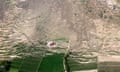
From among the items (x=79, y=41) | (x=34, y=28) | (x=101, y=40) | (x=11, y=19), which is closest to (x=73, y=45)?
(x=79, y=41)

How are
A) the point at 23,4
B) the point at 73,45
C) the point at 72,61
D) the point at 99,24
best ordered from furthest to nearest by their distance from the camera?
the point at 23,4
the point at 99,24
the point at 73,45
the point at 72,61

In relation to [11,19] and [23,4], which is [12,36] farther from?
[23,4]

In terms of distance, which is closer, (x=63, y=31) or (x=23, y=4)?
(x=63, y=31)

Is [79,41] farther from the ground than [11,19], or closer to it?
closer to it

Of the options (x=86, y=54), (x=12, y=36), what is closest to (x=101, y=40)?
(x=86, y=54)

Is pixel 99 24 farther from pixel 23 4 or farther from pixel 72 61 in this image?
pixel 23 4

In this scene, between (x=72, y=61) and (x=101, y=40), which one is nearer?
(x=72, y=61)

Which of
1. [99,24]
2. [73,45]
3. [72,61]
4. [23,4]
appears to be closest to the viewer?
[72,61]

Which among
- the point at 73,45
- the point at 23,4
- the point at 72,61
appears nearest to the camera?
the point at 72,61

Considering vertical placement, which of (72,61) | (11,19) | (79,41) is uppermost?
(11,19)
